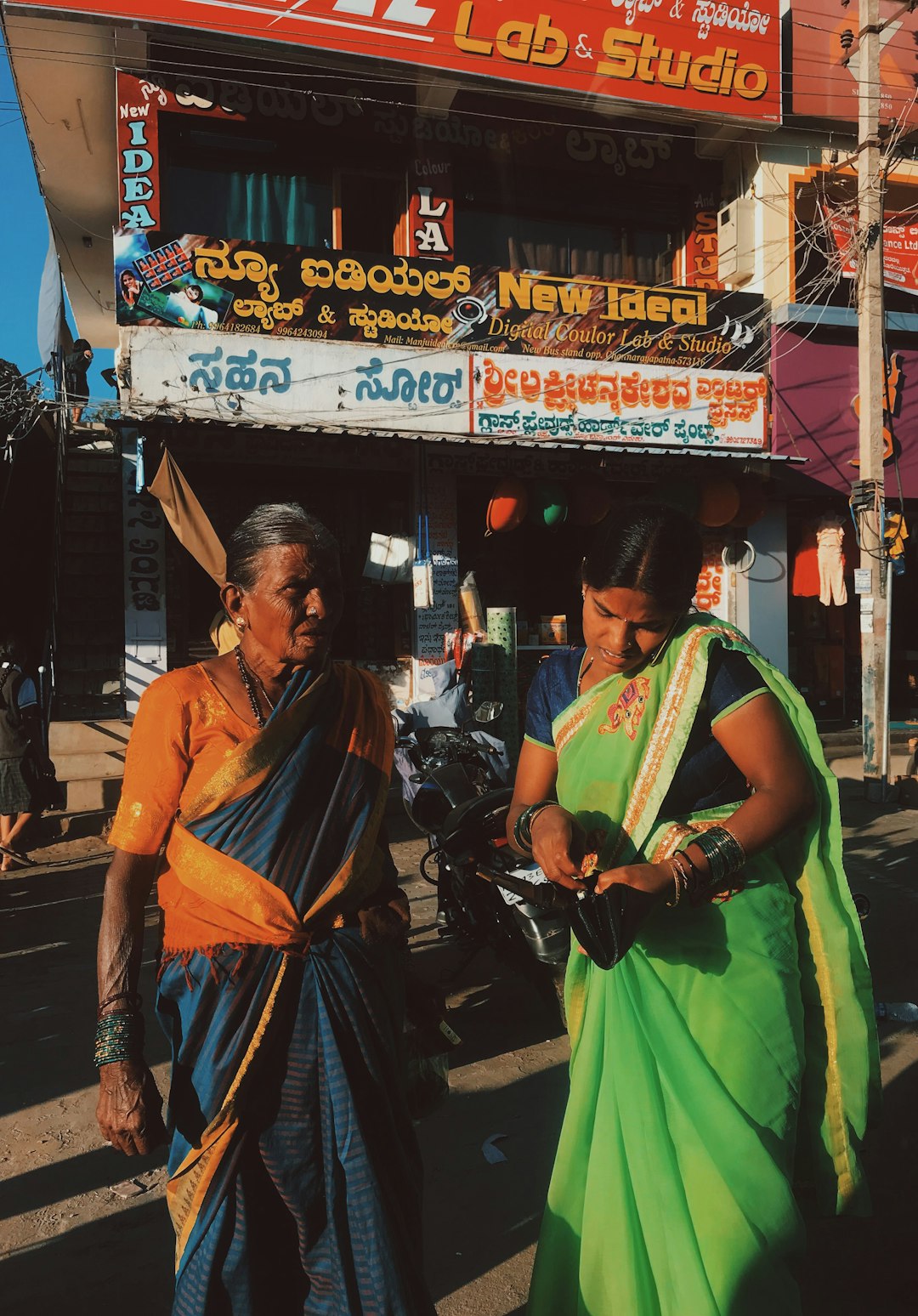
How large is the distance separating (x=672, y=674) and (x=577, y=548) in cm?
902

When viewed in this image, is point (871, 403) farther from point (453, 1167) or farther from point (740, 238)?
point (453, 1167)

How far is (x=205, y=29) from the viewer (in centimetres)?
880

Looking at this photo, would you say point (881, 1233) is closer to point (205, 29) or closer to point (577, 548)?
point (577, 548)

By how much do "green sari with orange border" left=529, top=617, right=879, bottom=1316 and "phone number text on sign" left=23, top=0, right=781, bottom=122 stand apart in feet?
30.3

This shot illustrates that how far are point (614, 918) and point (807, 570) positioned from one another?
9912 millimetres

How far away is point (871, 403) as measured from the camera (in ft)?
30.4

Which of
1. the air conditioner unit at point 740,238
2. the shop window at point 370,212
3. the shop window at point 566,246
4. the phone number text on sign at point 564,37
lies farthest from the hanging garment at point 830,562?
the shop window at point 370,212

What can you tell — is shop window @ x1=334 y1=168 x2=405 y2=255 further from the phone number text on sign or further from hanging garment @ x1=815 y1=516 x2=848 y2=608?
hanging garment @ x1=815 y1=516 x2=848 y2=608

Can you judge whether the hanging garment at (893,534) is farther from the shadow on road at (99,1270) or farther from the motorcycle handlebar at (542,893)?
the shadow on road at (99,1270)

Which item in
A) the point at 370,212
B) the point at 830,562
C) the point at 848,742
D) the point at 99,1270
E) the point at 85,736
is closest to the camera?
the point at 99,1270

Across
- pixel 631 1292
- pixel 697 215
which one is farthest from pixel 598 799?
pixel 697 215

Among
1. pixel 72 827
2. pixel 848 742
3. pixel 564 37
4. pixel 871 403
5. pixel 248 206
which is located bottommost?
pixel 72 827

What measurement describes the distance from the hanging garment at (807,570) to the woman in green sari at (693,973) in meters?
9.38

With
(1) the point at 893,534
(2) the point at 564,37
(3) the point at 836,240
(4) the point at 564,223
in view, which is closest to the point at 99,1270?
(1) the point at 893,534
